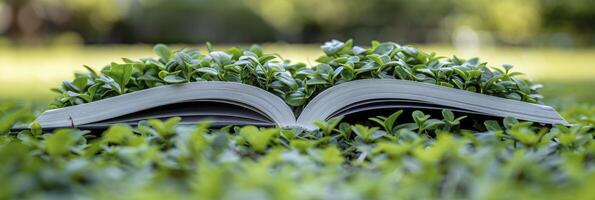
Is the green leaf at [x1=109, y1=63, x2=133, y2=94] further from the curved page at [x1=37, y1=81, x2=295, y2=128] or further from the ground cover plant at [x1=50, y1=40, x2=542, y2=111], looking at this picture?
the curved page at [x1=37, y1=81, x2=295, y2=128]

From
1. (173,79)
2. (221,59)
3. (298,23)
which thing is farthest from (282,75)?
(298,23)

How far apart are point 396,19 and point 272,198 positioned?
3064 centimetres

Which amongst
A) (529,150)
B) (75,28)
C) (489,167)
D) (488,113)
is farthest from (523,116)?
(75,28)

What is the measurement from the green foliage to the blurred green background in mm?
20273

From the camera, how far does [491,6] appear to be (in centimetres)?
2817

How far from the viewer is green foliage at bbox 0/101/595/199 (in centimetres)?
121

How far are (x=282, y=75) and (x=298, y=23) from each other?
89.4 ft

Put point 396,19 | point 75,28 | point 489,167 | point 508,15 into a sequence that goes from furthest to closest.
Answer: point 396,19, point 508,15, point 75,28, point 489,167

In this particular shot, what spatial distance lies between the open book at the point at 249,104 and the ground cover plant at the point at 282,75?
69 millimetres

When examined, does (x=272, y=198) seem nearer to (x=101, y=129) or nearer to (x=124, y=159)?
(x=124, y=159)

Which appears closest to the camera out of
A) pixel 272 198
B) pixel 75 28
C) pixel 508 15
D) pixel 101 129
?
pixel 272 198

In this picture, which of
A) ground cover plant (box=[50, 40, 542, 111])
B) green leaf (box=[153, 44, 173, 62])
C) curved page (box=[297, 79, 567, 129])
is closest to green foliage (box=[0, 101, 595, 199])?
curved page (box=[297, 79, 567, 129])

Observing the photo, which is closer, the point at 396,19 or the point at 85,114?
the point at 85,114

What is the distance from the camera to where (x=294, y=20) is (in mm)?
28938
